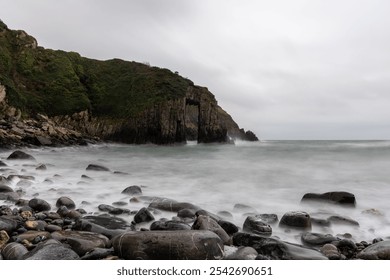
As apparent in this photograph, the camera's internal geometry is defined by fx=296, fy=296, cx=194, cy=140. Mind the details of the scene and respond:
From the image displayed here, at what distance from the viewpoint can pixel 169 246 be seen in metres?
3.77

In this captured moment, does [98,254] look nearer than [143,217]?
Yes

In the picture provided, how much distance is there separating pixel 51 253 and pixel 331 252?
382cm

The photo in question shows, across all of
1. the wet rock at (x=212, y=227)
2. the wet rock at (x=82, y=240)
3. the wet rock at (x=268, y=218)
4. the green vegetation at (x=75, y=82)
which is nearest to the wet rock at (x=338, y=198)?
the wet rock at (x=268, y=218)

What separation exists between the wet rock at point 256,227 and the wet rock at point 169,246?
1.71m

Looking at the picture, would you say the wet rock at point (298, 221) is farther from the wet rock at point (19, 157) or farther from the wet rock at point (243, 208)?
the wet rock at point (19, 157)

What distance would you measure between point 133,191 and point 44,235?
Result: 12.8ft

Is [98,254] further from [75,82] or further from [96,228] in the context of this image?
[75,82]

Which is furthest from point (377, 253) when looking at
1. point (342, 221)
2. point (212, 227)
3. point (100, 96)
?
point (100, 96)

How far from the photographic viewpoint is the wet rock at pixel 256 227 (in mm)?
5438

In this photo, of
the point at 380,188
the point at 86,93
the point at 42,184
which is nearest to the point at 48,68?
the point at 86,93

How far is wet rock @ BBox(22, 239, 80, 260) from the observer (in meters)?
3.52

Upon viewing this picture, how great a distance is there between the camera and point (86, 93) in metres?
51.8

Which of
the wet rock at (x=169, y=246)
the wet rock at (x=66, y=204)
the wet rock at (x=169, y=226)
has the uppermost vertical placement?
the wet rock at (x=169, y=246)
